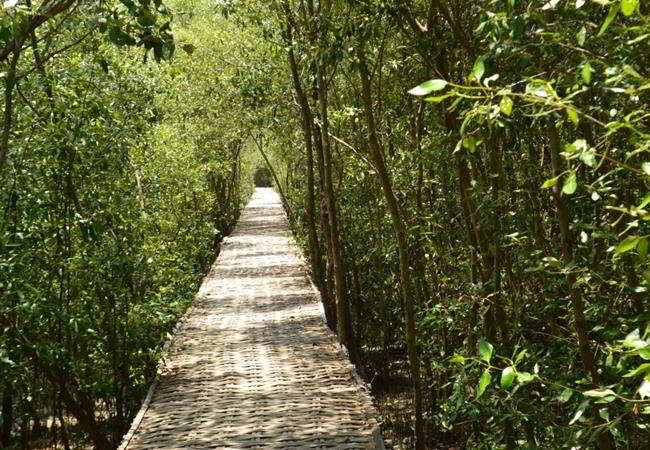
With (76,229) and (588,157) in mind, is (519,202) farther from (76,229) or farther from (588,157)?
(76,229)

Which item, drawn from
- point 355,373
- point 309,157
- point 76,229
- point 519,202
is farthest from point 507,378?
point 309,157

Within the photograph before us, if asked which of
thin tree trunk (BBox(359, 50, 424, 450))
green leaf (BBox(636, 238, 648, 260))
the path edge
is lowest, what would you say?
the path edge

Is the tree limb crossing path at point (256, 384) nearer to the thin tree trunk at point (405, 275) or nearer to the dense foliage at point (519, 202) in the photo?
the thin tree trunk at point (405, 275)

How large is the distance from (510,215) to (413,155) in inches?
104

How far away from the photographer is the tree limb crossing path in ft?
22.4

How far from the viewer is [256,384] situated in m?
8.62

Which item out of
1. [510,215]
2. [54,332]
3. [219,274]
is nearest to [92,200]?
[54,332]

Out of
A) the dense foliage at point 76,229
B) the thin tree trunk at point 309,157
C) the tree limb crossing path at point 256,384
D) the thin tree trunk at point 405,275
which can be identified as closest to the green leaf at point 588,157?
the dense foliage at point 76,229

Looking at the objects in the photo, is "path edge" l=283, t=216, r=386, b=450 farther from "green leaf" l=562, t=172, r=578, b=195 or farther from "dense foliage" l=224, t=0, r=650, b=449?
"green leaf" l=562, t=172, r=578, b=195

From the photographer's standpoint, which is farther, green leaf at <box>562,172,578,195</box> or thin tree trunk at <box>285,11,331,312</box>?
thin tree trunk at <box>285,11,331,312</box>

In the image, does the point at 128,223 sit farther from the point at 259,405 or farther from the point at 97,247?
the point at 259,405

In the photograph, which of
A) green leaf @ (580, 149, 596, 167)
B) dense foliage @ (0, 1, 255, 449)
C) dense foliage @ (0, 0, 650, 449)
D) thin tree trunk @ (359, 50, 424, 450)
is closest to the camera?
green leaf @ (580, 149, 596, 167)

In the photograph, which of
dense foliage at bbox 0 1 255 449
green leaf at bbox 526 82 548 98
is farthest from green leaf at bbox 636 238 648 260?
dense foliage at bbox 0 1 255 449

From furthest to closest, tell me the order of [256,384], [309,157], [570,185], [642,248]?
[309,157]
[256,384]
[570,185]
[642,248]
